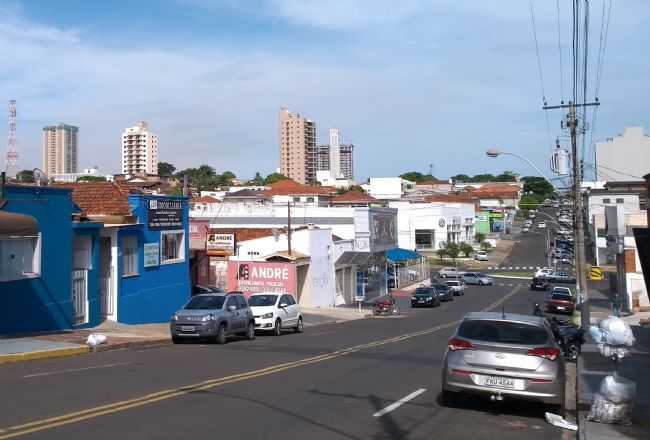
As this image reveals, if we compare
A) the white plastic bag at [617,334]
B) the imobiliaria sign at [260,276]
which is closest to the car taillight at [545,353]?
the white plastic bag at [617,334]

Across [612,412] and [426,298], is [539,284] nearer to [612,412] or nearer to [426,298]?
[426,298]

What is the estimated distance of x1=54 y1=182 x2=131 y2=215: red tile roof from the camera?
2841cm

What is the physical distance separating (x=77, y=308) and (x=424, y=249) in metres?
84.9

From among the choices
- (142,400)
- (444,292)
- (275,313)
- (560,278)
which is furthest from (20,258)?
(560,278)

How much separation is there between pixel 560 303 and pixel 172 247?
85.1 feet

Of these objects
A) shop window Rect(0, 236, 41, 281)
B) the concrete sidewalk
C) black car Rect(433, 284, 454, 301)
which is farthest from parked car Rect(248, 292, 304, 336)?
black car Rect(433, 284, 454, 301)

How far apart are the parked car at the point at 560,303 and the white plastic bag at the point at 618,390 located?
1467 inches

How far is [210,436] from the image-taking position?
9039mm

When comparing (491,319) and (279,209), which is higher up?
(279,209)

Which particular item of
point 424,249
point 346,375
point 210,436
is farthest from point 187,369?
point 424,249

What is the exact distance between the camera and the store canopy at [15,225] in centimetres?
1906

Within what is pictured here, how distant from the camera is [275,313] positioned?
27.6 meters

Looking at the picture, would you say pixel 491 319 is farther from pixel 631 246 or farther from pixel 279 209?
pixel 279 209

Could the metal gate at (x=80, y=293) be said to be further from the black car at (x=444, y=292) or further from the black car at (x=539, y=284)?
the black car at (x=539, y=284)
